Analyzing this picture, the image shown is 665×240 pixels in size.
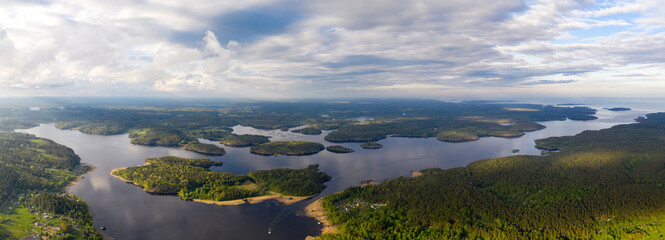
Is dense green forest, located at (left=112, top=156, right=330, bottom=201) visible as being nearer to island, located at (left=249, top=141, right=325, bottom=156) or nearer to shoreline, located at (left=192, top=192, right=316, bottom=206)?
shoreline, located at (left=192, top=192, right=316, bottom=206)

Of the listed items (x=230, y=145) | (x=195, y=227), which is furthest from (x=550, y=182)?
(x=230, y=145)

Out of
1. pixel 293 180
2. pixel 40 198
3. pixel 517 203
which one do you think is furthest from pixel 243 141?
pixel 517 203

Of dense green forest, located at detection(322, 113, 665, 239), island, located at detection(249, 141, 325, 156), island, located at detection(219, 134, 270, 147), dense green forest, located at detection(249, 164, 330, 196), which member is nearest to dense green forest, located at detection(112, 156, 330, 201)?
dense green forest, located at detection(249, 164, 330, 196)

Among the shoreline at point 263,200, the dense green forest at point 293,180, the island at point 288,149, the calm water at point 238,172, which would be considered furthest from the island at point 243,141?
the shoreline at point 263,200

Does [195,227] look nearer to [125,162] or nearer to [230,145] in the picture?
[125,162]

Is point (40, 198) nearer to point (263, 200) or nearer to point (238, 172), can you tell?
point (238, 172)

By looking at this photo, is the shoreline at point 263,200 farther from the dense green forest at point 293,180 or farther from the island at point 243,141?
the island at point 243,141

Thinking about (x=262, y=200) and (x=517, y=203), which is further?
(x=262, y=200)
